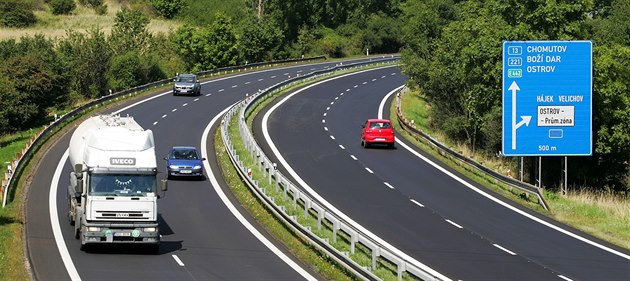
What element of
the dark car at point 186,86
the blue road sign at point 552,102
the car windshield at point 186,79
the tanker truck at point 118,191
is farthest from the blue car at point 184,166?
the car windshield at point 186,79

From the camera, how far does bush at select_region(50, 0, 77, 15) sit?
449 feet

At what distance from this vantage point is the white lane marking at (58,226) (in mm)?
25766

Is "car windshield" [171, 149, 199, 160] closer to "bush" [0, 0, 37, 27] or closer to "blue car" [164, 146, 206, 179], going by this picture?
"blue car" [164, 146, 206, 179]

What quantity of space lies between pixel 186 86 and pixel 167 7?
67.4 metres

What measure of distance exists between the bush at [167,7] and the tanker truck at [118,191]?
115430 mm

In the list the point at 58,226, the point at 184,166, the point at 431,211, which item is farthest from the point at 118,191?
the point at 184,166

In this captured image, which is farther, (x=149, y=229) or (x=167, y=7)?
(x=167, y=7)

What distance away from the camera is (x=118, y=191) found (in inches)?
1086

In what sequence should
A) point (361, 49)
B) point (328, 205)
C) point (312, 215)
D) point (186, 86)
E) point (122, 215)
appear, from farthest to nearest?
point (361, 49) < point (186, 86) < point (328, 205) < point (312, 215) < point (122, 215)

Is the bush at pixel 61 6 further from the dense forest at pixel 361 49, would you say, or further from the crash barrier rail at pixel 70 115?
the crash barrier rail at pixel 70 115

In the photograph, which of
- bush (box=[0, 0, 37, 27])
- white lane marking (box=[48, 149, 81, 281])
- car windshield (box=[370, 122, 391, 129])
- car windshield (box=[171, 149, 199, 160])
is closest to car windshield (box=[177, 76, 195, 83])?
car windshield (box=[370, 122, 391, 129])

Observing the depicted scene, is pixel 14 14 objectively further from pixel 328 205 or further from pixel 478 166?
pixel 328 205

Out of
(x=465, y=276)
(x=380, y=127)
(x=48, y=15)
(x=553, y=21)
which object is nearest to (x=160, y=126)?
(x=380, y=127)

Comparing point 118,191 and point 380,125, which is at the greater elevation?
point 118,191
